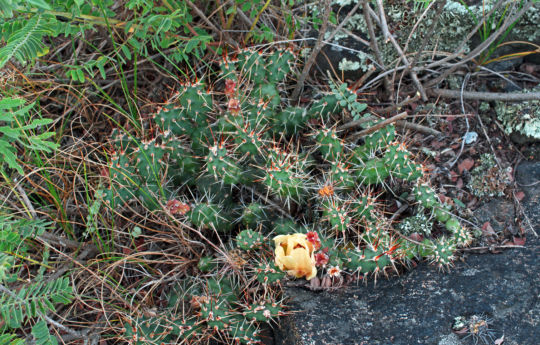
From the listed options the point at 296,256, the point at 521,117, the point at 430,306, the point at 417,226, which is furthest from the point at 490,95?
the point at 296,256

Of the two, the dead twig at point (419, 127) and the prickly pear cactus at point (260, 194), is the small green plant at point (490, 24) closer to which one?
the dead twig at point (419, 127)

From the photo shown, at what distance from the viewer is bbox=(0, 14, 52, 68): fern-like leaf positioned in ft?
6.20

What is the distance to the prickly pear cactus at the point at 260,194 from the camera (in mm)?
2123

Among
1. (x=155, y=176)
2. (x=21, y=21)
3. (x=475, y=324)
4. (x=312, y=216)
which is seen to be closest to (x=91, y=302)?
(x=155, y=176)

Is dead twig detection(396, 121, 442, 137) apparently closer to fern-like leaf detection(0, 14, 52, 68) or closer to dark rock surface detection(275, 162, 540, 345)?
dark rock surface detection(275, 162, 540, 345)

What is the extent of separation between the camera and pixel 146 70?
3084 mm

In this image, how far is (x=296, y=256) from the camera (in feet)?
6.36

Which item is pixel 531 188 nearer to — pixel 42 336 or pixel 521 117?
pixel 521 117

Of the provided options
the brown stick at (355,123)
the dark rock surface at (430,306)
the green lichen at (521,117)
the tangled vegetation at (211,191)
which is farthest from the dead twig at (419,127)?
the dark rock surface at (430,306)

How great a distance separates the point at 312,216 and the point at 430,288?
0.63m

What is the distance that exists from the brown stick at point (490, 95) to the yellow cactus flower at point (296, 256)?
52.0 inches

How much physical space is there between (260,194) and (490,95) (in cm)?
133

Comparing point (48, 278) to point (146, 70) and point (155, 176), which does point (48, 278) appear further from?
point (146, 70)

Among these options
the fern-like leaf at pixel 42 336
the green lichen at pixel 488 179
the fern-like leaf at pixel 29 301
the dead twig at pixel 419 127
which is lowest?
the fern-like leaf at pixel 42 336
